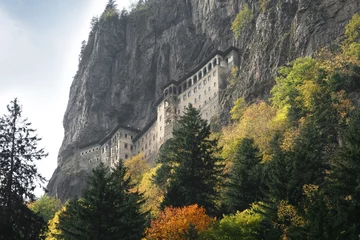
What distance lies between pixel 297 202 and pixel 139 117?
332 ft

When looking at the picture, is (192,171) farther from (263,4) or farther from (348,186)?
(263,4)

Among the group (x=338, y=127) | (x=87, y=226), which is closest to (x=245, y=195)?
(x=87, y=226)

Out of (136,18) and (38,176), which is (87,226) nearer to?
(38,176)

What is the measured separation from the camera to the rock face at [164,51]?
8081cm

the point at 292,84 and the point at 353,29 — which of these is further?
the point at 353,29

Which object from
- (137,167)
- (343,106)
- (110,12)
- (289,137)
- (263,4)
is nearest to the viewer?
(343,106)

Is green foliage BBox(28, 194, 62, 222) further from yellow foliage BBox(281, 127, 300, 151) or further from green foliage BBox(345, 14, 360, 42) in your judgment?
green foliage BBox(345, 14, 360, 42)

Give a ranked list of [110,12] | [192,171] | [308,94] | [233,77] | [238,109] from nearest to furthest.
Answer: [192,171] < [308,94] < [238,109] < [233,77] < [110,12]

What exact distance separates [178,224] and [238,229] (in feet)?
14.2

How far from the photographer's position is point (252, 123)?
6956 centimetres

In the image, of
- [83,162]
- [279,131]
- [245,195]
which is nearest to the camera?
[245,195]

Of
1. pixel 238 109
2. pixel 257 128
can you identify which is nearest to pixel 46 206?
pixel 238 109

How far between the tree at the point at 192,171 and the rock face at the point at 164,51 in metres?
37.3

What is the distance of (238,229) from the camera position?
3269 centimetres
